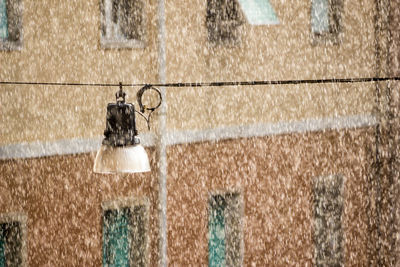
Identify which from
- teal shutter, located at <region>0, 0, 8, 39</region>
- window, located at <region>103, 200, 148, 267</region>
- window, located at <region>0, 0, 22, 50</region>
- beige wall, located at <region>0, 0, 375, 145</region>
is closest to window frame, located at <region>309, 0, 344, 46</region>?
beige wall, located at <region>0, 0, 375, 145</region>

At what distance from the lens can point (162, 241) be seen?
9359 millimetres

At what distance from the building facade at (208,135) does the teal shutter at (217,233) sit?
0.02 metres

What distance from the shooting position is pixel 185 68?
9547 mm

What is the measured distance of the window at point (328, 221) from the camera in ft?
38.4

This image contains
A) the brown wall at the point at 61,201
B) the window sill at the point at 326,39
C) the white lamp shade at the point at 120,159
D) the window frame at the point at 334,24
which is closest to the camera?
the white lamp shade at the point at 120,159

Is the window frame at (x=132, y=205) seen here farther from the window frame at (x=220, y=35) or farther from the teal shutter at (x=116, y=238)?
the window frame at (x=220, y=35)

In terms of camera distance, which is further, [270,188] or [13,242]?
[270,188]

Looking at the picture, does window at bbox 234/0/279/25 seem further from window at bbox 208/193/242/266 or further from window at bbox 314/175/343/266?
window at bbox 314/175/343/266

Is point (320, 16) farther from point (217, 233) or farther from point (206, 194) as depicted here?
point (217, 233)

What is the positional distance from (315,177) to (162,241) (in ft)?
10.8

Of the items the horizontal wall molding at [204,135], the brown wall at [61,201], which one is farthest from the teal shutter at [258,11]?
the brown wall at [61,201]

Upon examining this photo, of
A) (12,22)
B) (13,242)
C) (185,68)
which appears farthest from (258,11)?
(13,242)

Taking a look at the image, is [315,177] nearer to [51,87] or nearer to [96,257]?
[96,257]

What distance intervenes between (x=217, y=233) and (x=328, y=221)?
2550 mm
